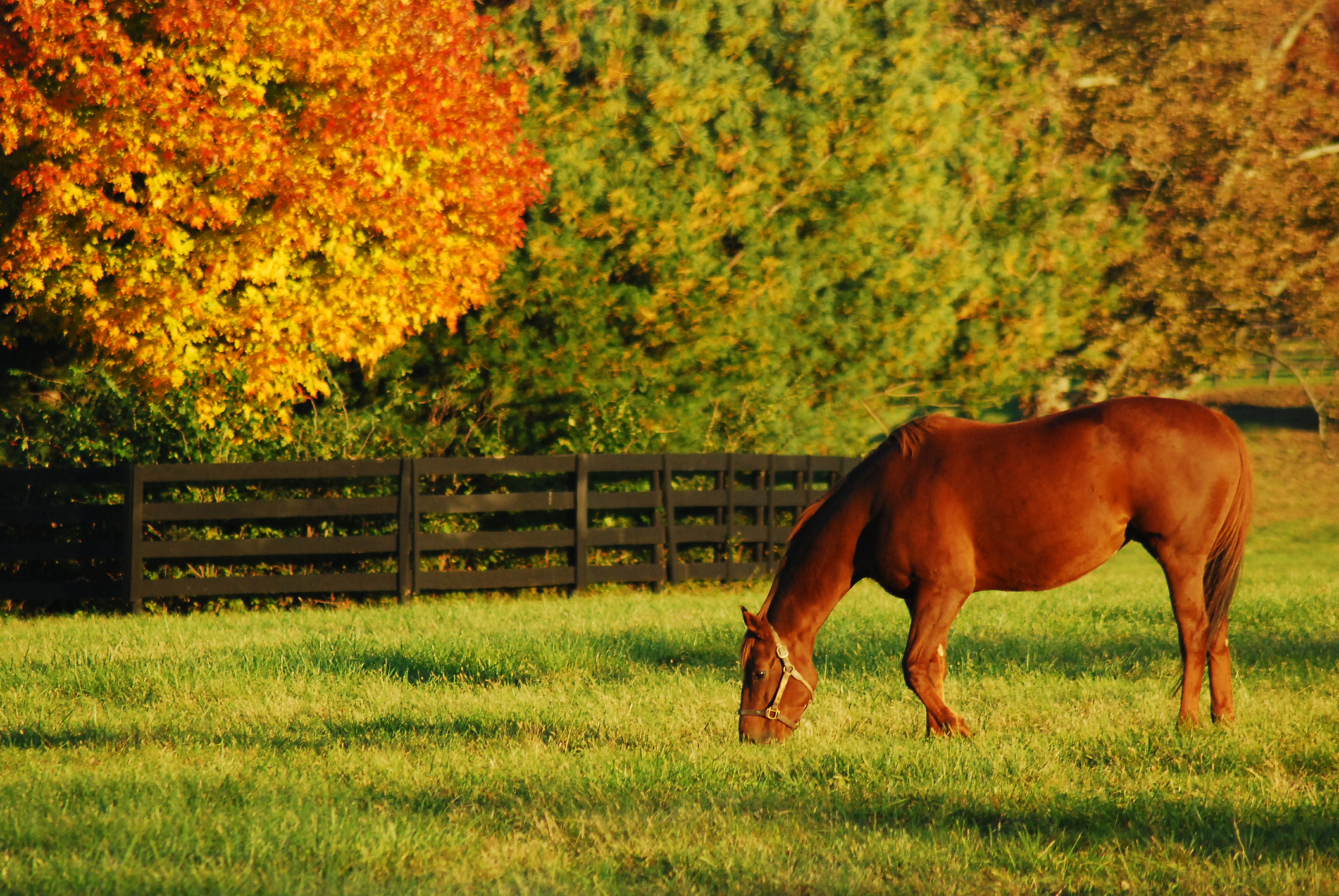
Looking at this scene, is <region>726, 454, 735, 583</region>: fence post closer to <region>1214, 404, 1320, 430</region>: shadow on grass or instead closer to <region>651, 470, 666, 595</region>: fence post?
<region>651, 470, 666, 595</region>: fence post

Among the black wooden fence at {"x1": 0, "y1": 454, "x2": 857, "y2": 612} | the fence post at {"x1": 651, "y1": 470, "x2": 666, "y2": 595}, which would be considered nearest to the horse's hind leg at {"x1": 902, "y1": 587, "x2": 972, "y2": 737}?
the black wooden fence at {"x1": 0, "y1": 454, "x2": 857, "y2": 612}

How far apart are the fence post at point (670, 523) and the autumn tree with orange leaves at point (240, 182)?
3.01 metres

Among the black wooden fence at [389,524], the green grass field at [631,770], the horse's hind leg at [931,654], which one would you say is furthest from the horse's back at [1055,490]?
the black wooden fence at [389,524]

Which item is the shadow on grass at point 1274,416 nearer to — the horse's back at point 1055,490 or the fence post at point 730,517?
the fence post at point 730,517

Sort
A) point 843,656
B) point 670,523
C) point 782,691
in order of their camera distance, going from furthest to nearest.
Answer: point 670,523 < point 843,656 < point 782,691

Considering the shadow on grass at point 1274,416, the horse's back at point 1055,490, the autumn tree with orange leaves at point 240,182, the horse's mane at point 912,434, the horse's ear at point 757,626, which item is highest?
the autumn tree with orange leaves at point 240,182

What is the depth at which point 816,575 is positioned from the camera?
6570 mm

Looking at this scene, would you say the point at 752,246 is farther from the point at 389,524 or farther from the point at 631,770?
the point at 631,770

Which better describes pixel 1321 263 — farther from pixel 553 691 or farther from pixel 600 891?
pixel 600 891

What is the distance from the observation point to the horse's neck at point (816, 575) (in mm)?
6523

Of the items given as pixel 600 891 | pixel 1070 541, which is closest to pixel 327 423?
pixel 1070 541

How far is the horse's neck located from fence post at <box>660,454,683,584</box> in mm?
7843

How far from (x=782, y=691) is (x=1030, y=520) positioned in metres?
1.57

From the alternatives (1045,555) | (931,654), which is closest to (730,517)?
(1045,555)
